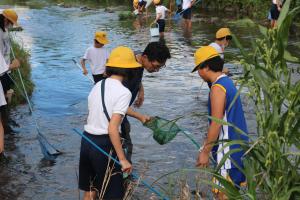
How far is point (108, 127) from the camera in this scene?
391 centimetres

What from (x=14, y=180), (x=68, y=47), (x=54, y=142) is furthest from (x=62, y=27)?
(x=14, y=180)

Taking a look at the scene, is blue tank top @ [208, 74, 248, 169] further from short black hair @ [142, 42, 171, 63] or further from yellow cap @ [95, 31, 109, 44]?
yellow cap @ [95, 31, 109, 44]

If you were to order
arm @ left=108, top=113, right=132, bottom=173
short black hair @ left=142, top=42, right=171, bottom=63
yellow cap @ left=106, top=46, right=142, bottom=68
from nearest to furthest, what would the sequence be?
arm @ left=108, top=113, right=132, bottom=173
yellow cap @ left=106, top=46, right=142, bottom=68
short black hair @ left=142, top=42, right=171, bottom=63

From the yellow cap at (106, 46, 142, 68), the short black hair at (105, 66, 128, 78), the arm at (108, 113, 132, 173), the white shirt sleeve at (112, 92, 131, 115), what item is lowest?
the arm at (108, 113, 132, 173)

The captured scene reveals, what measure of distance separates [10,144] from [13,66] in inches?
47.7

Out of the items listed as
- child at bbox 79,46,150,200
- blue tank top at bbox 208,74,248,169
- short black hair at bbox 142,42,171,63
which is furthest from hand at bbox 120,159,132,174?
short black hair at bbox 142,42,171,63

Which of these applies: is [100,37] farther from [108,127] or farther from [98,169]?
[108,127]

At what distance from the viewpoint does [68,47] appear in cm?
1606

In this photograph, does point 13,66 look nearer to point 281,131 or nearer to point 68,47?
→ point 281,131

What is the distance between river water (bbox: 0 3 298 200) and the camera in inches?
231

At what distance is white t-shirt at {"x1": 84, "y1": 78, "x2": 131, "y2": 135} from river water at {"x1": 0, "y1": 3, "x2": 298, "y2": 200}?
1.62ft

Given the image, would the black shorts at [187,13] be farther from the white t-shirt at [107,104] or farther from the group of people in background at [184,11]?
the white t-shirt at [107,104]

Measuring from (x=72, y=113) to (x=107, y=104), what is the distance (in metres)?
4.90

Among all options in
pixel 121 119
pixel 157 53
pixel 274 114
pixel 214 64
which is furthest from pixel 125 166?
pixel 274 114
